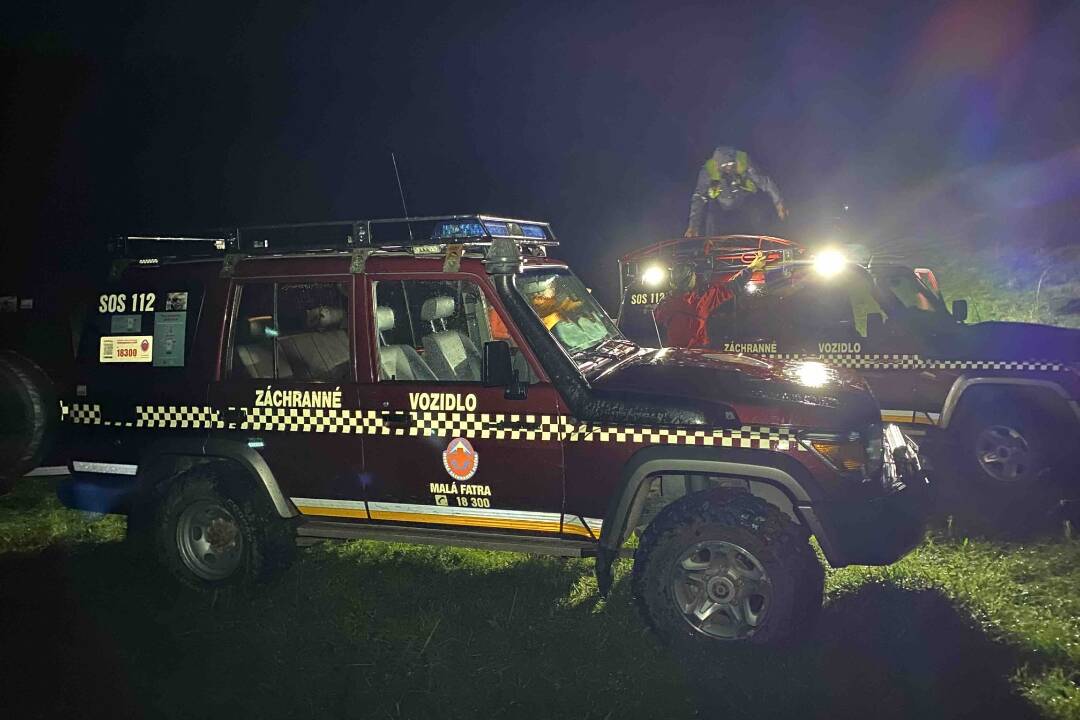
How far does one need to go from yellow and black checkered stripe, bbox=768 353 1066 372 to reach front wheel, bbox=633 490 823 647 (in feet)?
9.99

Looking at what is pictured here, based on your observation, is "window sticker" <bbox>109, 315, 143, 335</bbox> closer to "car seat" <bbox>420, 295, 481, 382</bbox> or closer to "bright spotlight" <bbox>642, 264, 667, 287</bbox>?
"car seat" <bbox>420, 295, 481, 382</bbox>

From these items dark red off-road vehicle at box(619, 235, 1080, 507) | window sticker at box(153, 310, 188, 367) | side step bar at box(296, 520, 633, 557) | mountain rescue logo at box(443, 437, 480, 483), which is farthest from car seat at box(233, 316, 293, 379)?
dark red off-road vehicle at box(619, 235, 1080, 507)

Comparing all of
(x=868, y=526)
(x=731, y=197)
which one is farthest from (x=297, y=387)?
(x=731, y=197)

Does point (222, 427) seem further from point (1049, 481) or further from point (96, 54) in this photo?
point (96, 54)

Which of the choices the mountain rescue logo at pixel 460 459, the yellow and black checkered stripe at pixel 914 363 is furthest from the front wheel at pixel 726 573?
the yellow and black checkered stripe at pixel 914 363

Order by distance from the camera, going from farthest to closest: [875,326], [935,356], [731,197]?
[731,197]
[875,326]
[935,356]

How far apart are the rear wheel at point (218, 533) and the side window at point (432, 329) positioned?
1.14 metres

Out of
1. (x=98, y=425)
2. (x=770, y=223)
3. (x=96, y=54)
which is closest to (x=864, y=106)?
(x=770, y=223)

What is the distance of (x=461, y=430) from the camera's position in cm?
417

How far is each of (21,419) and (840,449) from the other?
503cm

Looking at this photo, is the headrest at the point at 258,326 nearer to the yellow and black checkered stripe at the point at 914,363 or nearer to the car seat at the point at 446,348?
the car seat at the point at 446,348

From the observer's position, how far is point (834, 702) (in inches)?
138

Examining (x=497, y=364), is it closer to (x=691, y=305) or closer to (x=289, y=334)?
(x=289, y=334)

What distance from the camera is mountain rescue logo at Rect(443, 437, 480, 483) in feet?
13.7
